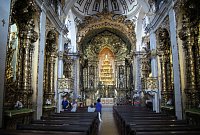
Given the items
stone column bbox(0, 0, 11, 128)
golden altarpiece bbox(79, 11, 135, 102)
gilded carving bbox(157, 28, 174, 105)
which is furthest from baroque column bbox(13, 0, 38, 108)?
golden altarpiece bbox(79, 11, 135, 102)

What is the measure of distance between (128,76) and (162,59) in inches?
423

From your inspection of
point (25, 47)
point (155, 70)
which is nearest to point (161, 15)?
point (155, 70)

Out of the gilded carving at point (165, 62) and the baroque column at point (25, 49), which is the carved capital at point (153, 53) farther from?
the baroque column at point (25, 49)

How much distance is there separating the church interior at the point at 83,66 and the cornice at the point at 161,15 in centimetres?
4

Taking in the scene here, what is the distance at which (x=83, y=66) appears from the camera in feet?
70.8

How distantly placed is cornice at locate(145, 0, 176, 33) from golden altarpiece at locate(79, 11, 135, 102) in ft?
26.0

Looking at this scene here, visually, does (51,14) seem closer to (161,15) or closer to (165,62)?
(161,15)

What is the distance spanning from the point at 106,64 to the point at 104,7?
276 inches

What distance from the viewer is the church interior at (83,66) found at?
549 cm

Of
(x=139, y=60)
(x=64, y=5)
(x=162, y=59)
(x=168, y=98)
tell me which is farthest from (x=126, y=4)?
(x=168, y=98)

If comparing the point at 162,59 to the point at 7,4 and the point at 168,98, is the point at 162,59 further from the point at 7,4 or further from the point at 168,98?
the point at 7,4

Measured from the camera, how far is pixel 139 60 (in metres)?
18.1

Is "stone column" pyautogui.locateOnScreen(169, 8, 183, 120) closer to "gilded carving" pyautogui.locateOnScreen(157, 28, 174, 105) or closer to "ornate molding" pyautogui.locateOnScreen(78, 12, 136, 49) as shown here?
"gilded carving" pyautogui.locateOnScreen(157, 28, 174, 105)

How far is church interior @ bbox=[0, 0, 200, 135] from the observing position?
5492 mm
